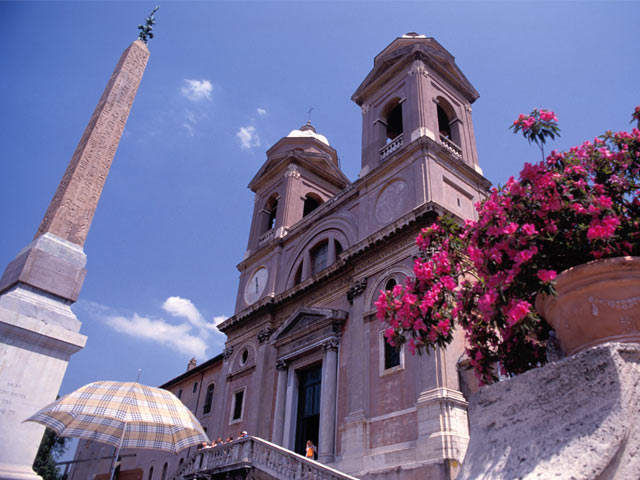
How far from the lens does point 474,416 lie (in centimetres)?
308

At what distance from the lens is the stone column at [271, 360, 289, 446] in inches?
736

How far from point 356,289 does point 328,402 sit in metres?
4.11

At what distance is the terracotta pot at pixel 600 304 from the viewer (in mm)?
3236

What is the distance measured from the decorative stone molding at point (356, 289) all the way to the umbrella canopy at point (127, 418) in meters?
8.24

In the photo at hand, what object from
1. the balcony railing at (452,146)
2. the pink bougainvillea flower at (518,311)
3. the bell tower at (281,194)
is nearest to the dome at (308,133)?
the bell tower at (281,194)

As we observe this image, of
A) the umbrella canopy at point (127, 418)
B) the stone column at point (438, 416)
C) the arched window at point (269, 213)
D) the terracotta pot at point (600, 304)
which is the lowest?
the terracotta pot at point (600, 304)

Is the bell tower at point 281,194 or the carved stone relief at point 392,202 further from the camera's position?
the bell tower at point 281,194

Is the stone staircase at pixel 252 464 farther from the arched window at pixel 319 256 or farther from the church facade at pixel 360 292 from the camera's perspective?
the arched window at pixel 319 256

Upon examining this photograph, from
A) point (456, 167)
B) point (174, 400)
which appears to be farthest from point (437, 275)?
point (456, 167)

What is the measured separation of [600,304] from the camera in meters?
3.34

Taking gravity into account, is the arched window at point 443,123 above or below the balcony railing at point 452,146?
above

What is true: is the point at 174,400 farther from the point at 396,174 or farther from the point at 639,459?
the point at 396,174

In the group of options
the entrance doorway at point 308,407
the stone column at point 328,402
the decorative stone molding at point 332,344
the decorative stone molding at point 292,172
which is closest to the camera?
the stone column at point 328,402

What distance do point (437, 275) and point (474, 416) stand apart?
2806mm
